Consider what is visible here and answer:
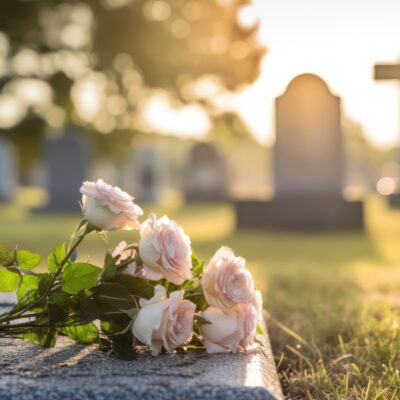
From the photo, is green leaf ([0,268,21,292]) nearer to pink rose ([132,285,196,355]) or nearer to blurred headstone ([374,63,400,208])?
pink rose ([132,285,196,355])

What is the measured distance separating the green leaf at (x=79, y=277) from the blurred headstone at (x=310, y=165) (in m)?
9.27

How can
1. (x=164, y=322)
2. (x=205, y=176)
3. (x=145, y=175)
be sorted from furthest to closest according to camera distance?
(x=145, y=175) < (x=205, y=176) < (x=164, y=322)

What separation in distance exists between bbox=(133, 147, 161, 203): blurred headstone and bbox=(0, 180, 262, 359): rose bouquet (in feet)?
67.3

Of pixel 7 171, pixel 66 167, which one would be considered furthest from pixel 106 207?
pixel 7 171

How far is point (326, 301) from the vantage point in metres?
4.27

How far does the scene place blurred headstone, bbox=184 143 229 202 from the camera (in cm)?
2217

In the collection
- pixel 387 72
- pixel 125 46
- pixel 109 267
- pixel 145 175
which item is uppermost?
pixel 125 46

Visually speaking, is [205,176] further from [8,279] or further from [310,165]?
[8,279]

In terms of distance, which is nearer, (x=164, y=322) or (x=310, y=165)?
(x=164, y=322)

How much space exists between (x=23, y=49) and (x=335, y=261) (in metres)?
7.66

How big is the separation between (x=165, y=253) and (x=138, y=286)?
0.49 feet

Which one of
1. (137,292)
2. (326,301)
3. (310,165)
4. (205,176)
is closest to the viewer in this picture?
(137,292)

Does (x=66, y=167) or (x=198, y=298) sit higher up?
(x=66, y=167)

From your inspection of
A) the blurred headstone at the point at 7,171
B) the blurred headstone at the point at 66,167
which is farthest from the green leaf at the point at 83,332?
the blurred headstone at the point at 7,171
